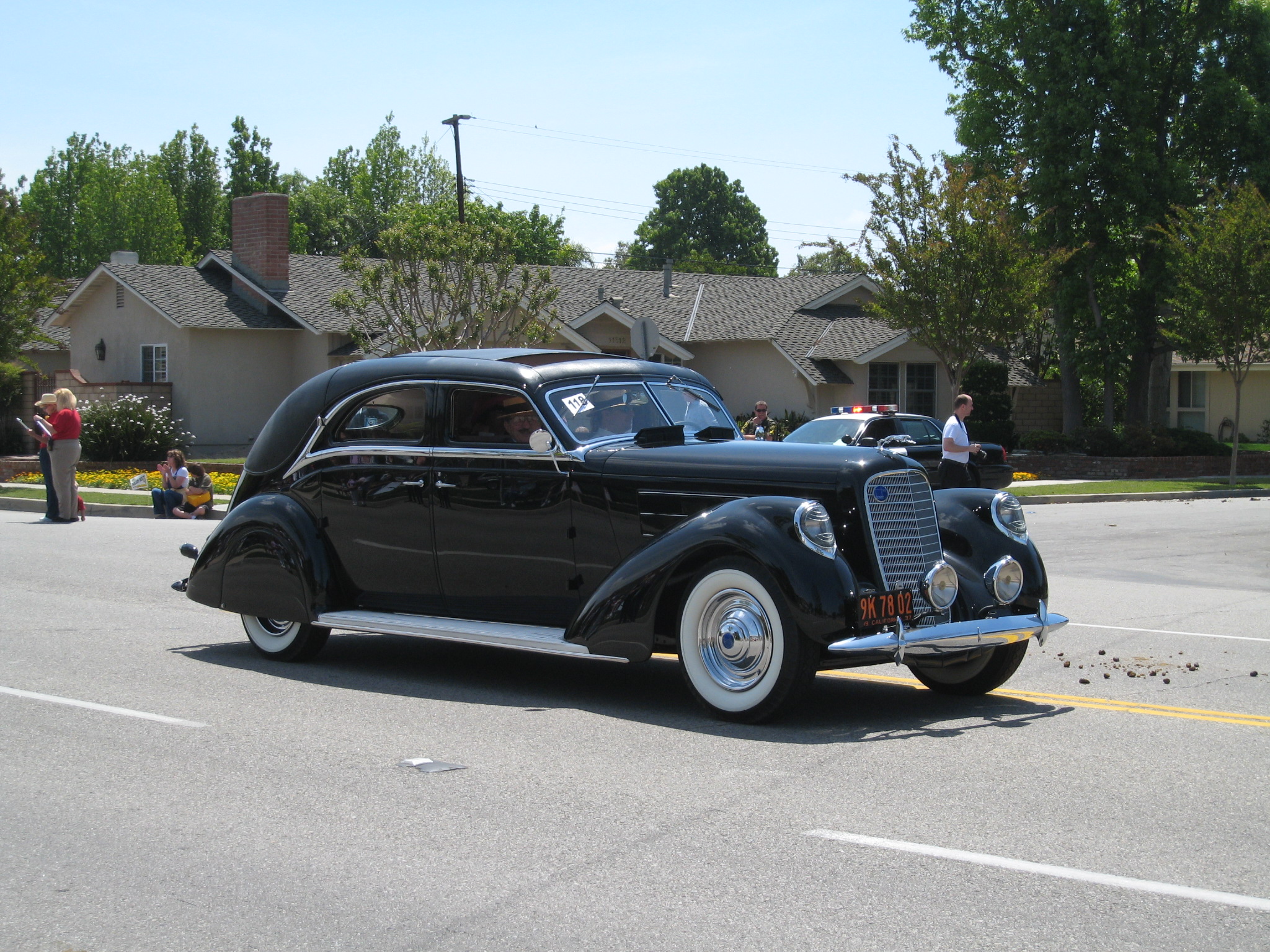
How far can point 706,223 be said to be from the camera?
99.9 meters

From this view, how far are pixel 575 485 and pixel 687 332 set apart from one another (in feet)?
100

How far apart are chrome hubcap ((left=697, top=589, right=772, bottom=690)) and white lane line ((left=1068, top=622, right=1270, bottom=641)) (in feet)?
12.6

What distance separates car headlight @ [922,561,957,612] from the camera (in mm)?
6594

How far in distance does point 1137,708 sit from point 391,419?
468 centimetres

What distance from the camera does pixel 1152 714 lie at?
689 centimetres

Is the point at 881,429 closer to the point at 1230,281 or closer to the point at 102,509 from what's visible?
the point at 1230,281

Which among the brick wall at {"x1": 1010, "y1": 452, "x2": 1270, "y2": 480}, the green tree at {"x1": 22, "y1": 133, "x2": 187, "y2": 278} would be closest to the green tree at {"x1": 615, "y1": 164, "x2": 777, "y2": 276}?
the green tree at {"x1": 22, "y1": 133, "x2": 187, "y2": 278}

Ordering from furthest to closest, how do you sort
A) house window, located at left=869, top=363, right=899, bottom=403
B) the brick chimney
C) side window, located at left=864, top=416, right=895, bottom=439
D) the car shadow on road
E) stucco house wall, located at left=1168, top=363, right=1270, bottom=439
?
1. stucco house wall, located at left=1168, top=363, right=1270, bottom=439
2. house window, located at left=869, top=363, right=899, bottom=403
3. the brick chimney
4. side window, located at left=864, top=416, right=895, bottom=439
5. the car shadow on road

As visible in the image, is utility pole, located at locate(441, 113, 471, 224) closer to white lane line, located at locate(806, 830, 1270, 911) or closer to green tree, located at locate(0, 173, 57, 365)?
green tree, located at locate(0, 173, 57, 365)

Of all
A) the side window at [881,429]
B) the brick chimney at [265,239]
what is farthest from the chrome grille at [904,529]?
the brick chimney at [265,239]

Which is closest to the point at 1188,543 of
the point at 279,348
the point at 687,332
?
the point at 687,332

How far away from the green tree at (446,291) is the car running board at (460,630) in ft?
64.6

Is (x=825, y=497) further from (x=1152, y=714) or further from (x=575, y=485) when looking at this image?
(x=1152, y=714)

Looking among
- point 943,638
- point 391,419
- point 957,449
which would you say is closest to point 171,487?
point 957,449
